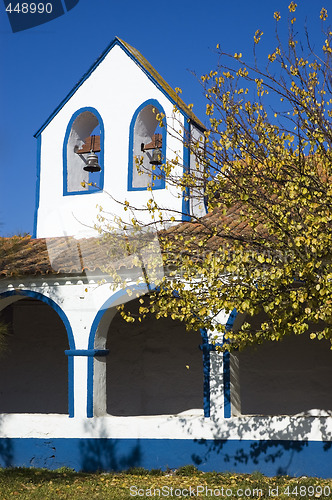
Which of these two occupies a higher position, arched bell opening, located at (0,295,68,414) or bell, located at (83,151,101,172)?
bell, located at (83,151,101,172)

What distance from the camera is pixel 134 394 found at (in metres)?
12.5

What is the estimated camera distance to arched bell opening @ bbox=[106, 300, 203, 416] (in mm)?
12227

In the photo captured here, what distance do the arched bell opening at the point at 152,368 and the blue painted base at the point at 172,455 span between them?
258 centimetres

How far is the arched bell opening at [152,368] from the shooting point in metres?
12.2

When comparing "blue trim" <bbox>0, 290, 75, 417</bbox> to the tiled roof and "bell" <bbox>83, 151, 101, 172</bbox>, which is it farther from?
"bell" <bbox>83, 151, 101, 172</bbox>

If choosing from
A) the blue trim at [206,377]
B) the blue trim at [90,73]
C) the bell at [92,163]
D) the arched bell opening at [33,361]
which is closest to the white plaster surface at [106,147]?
the blue trim at [90,73]

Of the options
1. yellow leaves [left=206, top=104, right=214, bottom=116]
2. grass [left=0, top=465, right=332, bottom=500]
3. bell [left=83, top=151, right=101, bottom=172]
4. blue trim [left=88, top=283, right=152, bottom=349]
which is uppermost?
bell [left=83, top=151, right=101, bottom=172]

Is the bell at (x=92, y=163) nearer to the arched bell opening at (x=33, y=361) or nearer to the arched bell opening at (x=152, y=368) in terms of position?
the arched bell opening at (x=152, y=368)

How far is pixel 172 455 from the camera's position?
953 centimetres

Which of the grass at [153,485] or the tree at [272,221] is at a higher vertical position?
the tree at [272,221]

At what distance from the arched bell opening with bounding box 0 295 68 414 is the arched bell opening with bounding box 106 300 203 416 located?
3.45 feet

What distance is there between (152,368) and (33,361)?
2.45 m

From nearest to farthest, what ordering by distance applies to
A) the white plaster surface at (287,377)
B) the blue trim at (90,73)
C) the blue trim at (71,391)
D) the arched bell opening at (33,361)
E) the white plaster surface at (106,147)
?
the blue trim at (71,391) < the white plaster surface at (287,377) < the white plaster surface at (106,147) < the blue trim at (90,73) < the arched bell opening at (33,361)

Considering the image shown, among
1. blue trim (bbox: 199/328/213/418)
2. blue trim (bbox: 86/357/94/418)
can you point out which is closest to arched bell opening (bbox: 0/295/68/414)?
blue trim (bbox: 86/357/94/418)
